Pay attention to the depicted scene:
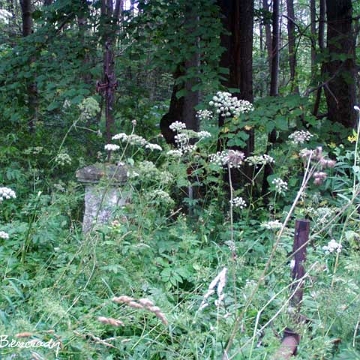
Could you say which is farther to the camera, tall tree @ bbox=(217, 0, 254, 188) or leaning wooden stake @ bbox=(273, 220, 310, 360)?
tall tree @ bbox=(217, 0, 254, 188)

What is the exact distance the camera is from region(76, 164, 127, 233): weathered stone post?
3.40 meters

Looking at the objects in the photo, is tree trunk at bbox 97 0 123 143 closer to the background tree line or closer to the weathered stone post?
the background tree line

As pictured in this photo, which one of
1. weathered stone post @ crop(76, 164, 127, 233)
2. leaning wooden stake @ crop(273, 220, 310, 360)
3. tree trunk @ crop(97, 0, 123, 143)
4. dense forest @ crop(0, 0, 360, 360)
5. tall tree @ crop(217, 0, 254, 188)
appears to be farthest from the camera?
tall tree @ crop(217, 0, 254, 188)

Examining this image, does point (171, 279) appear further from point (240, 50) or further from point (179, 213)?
point (240, 50)

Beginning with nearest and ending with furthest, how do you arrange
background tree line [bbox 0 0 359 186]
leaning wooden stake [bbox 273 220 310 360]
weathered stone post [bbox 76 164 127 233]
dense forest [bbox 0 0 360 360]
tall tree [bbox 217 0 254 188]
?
leaning wooden stake [bbox 273 220 310 360] → dense forest [bbox 0 0 360 360] → weathered stone post [bbox 76 164 127 233] → background tree line [bbox 0 0 359 186] → tall tree [bbox 217 0 254 188]

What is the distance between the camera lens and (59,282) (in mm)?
2795

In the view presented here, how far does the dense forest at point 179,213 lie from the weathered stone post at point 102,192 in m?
0.02

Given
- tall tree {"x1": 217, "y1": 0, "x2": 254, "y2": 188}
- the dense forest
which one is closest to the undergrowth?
the dense forest

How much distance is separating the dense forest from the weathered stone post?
2 centimetres

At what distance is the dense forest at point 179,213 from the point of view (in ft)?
6.93

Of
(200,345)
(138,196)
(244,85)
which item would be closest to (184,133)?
(138,196)

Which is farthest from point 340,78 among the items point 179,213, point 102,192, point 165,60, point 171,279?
point 171,279

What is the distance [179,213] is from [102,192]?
992mm

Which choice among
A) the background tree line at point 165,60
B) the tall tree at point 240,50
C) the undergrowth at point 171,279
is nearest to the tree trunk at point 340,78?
the background tree line at point 165,60
